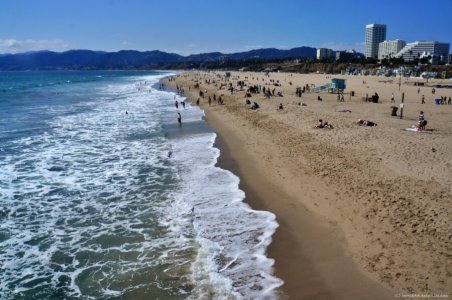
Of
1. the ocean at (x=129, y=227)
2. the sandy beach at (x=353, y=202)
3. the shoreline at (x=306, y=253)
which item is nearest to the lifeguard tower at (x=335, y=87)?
the sandy beach at (x=353, y=202)

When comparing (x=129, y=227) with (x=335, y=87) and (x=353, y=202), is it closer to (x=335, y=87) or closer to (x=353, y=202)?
(x=353, y=202)

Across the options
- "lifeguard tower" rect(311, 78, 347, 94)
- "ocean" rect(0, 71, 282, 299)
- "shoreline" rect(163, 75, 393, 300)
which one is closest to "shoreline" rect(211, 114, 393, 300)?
"shoreline" rect(163, 75, 393, 300)

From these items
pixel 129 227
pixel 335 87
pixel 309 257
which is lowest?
pixel 129 227

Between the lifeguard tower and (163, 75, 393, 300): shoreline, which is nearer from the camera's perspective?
(163, 75, 393, 300): shoreline

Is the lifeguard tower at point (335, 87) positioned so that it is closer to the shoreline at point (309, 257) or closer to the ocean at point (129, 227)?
the ocean at point (129, 227)

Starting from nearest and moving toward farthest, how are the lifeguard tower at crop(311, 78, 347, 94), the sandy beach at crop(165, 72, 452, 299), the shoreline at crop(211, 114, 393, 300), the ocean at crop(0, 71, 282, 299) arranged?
the shoreline at crop(211, 114, 393, 300)
the sandy beach at crop(165, 72, 452, 299)
the ocean at crop(0, 71, 282, 299)
the lifeguard tower at crop(311, 78, 347, 94)

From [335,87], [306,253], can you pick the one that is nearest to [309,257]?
[306,253]

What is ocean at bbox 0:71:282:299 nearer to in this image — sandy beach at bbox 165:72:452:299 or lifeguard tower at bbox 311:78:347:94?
sandy beach at bbox 165:72:452:299
